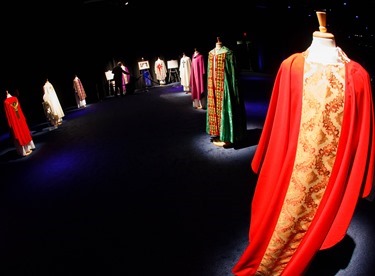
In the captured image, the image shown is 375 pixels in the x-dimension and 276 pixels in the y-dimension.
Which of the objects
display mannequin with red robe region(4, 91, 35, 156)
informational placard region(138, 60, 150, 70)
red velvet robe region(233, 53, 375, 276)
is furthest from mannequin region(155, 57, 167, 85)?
red velvet robe region(233, 53, 375, 276)

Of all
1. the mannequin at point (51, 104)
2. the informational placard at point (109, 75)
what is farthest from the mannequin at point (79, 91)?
the mannequin at point (51, 104)

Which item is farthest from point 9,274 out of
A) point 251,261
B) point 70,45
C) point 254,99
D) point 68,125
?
point 70,45

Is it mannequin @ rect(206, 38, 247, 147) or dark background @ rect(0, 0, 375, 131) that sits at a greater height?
dark background @ rect(0, 0, 375, 131)

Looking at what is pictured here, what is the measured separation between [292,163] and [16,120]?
244 inches

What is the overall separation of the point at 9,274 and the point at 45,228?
72 cm

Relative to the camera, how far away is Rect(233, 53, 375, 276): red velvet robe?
1.71 metres

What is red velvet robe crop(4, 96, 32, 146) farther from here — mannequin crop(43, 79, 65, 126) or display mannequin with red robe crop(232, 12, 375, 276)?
display mannequin with red robe crop(232, 12, 375, 276)

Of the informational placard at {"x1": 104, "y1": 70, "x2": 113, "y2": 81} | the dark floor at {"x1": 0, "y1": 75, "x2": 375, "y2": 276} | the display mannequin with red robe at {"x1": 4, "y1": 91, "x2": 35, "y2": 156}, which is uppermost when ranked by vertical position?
the informational placard at {"x1": 104, "y1": 70, "x2": 113, "y2": 81}

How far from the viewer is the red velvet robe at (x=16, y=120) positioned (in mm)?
6082

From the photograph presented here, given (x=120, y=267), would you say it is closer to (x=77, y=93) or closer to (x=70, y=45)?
(x=77, y=93)

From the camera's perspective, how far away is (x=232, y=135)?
4742 mm

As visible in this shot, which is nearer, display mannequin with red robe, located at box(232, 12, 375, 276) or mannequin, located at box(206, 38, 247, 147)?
display mannequin with red robe, located at box(232, 12, 375, 276)

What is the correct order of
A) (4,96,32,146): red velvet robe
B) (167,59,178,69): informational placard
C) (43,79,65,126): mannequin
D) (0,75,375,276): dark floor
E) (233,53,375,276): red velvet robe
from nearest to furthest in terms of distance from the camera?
1. (233,53,375,276): red velvet robe
2. (0,75,375,276): dark floor
3. (4,96,32,146): red velvet robe
4. (43,79,65,126): mannequin
5. (167,59,178,69): informational placard

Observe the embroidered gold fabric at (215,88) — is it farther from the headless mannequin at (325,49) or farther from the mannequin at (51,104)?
the mannequin at (51,104)
